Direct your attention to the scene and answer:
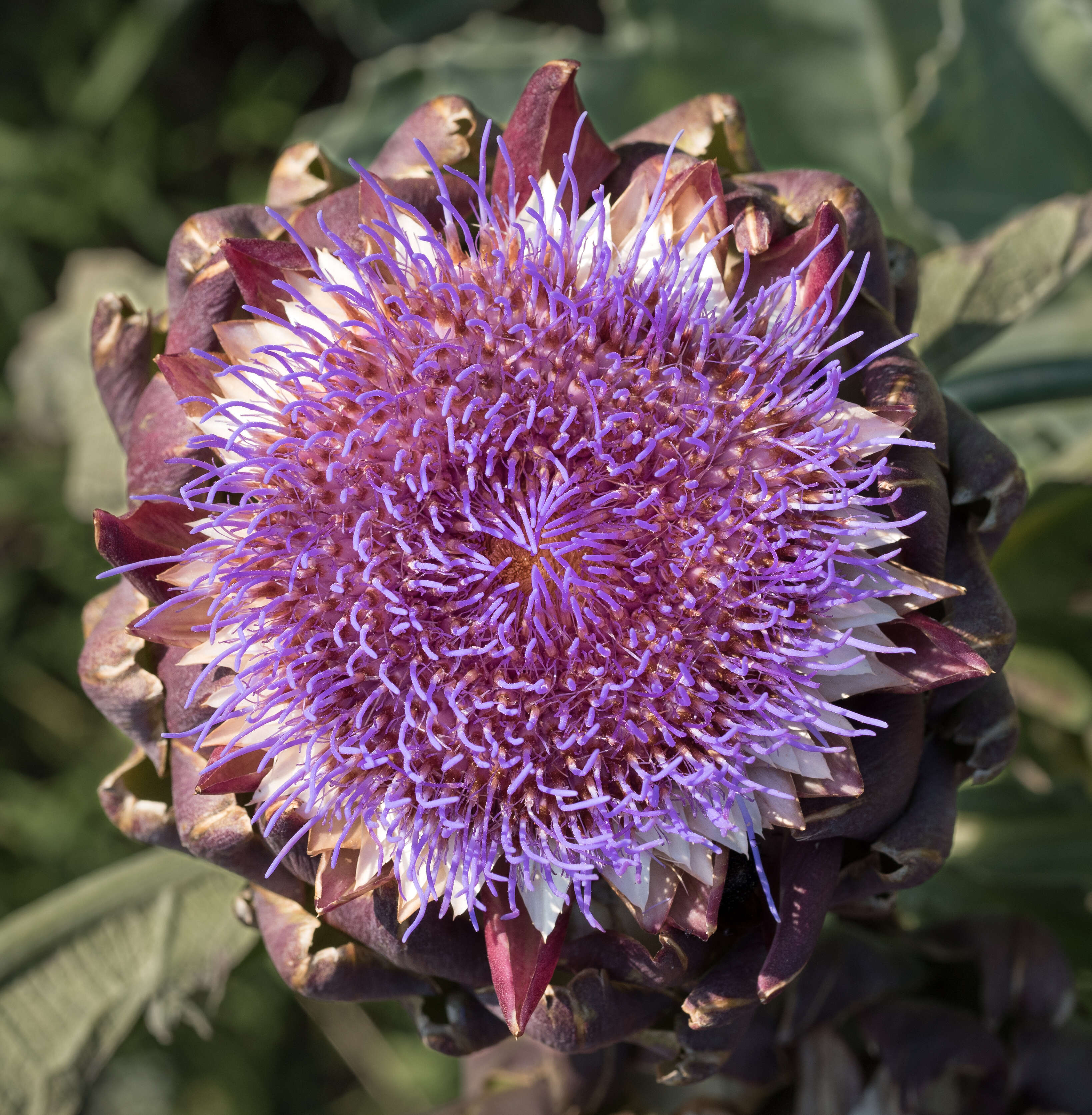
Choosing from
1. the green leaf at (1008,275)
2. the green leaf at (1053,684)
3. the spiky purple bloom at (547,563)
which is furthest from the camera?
the green leaf at (1053,684)

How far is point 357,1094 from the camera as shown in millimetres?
1881

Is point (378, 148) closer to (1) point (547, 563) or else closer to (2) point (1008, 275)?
(2) point (1008, 275)

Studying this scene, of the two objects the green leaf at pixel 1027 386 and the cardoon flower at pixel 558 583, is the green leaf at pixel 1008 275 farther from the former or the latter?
the cardoon flower at pixel 558 583

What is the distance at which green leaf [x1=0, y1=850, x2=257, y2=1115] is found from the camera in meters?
1.24

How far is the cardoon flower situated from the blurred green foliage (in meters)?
0.46

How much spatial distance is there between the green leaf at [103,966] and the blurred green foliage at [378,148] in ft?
1.67

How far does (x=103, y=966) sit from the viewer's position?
4.22ft

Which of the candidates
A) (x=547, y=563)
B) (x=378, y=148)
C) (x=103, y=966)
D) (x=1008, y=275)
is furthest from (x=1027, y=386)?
(x=103, y=966)

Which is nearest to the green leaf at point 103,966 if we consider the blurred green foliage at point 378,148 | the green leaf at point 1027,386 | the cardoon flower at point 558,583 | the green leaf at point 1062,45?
the cardoon flower at point 558,583

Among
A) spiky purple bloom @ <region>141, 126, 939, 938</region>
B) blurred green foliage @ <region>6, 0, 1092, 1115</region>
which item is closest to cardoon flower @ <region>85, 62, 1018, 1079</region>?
spiky purple bloom @ <region>141, 126, 939, 938</region>

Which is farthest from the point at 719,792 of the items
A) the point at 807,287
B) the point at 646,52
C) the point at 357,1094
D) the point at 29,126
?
the point at 29,126

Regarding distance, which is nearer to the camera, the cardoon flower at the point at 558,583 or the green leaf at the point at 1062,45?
the cardoon flower at the point at 558,583

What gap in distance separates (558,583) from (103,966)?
0.80m

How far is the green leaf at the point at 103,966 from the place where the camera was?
124 cm
